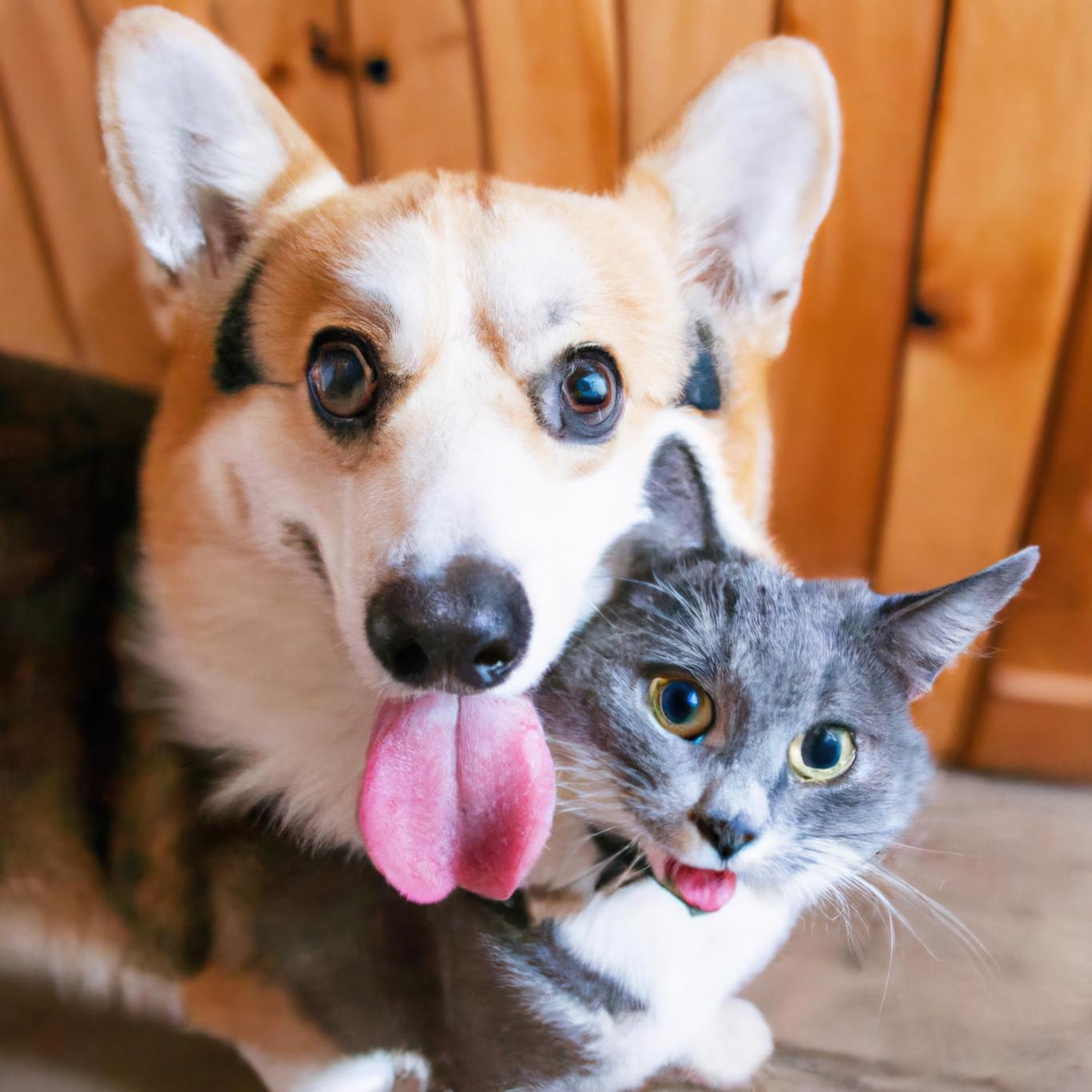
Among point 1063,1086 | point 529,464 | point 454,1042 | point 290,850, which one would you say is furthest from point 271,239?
point 1063,1086

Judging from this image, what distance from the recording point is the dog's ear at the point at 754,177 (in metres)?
0.71

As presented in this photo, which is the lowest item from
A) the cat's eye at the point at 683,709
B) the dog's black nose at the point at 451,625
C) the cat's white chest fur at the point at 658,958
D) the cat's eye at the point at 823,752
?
the cat's white chest fur at the point at 658,958

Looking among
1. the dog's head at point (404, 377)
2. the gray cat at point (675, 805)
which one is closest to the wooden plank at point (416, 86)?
the dog's head at point (404, 377)

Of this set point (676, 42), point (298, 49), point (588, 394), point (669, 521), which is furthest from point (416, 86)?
point (669, 521)

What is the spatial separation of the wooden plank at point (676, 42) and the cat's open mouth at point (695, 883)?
67 centimetres

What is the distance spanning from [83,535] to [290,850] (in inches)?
15.2

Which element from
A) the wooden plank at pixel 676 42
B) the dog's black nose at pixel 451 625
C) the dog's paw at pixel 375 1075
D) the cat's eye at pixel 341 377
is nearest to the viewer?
the dog's black nose at pixel 451 625

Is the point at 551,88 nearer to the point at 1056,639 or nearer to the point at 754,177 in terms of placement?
the point at 754,177

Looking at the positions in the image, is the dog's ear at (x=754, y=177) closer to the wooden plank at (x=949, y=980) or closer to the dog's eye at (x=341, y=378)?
the dog's eye at (x=341, y=378)

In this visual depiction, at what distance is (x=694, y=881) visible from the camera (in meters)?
0.62

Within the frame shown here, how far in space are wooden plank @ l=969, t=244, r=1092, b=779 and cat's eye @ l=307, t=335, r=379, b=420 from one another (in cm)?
72

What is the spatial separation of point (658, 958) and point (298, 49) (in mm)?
995

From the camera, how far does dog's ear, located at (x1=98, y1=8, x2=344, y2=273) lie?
69 cm

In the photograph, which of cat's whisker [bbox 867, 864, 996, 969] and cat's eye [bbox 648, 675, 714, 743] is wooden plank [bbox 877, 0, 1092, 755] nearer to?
cat's whisker [bbox 867, 864, 996, 969]
